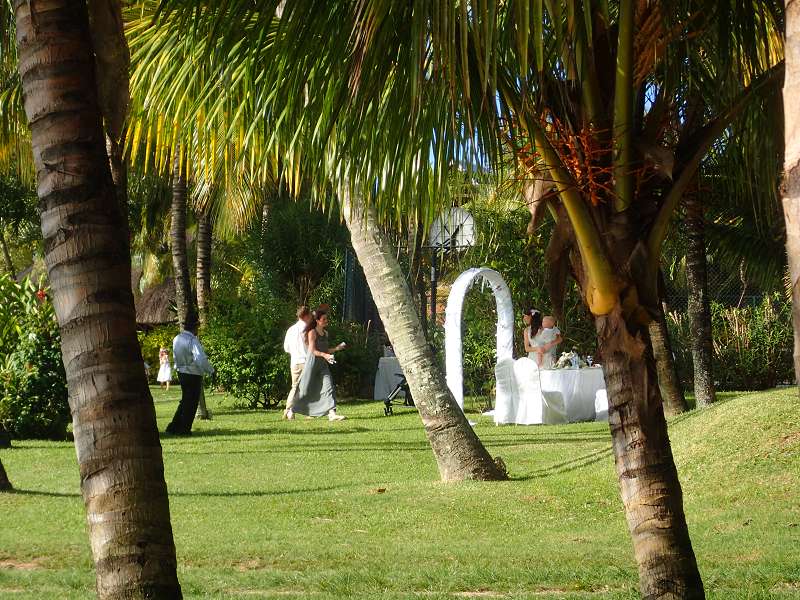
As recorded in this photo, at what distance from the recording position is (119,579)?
3.61 meters

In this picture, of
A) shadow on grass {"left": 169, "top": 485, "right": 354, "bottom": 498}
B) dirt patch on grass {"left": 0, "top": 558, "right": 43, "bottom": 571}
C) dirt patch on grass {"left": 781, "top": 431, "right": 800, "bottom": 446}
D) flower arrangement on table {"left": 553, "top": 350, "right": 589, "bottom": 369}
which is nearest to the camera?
dirt patch on grass {"left": 0, "top": 558, "right": 43, "bottom": 571}

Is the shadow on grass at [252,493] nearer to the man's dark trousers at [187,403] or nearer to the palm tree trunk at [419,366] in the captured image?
the palm tree trunk at [419,366]

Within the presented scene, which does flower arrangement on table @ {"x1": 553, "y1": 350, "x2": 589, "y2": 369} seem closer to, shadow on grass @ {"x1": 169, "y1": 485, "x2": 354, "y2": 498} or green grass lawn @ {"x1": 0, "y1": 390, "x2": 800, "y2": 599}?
green grass lawn @ {"x1": 0, "y1": 390, "x2": 800, "y2": 599}

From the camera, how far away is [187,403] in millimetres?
15531

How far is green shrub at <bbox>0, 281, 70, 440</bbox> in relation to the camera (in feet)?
48.4

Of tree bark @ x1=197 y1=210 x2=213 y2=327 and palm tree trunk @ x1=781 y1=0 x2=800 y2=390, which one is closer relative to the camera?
palm tree trunk @ x1=781 y1=0 x2=800 y2=390

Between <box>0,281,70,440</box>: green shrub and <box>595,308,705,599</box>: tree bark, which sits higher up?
<box>0,281,70,440</box>: green shrub

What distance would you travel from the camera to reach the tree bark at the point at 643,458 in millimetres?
4414

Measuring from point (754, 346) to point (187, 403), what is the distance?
36.7 feet

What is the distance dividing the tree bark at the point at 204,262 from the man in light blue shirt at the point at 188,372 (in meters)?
8.04

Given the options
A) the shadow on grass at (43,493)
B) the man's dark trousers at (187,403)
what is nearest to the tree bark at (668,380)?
the man's dark trousers at (187,403)

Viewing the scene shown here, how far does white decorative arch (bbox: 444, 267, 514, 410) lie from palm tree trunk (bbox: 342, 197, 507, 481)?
19.2ft

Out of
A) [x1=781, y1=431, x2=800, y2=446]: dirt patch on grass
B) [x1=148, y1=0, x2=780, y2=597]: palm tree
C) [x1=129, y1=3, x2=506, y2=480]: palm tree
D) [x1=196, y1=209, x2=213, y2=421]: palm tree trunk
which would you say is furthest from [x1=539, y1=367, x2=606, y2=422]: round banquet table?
[x1=148, y1=0, x2=780, y2=597]: palm tree

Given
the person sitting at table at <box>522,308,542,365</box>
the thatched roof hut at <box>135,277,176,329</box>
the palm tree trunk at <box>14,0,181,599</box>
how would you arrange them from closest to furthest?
the palm tree trunk at <box>14,0,181,599</box> → the person sitting at table at <box>522,308,542,365</box> → the thatched roof hut at <box>135,277,176,329</box>
